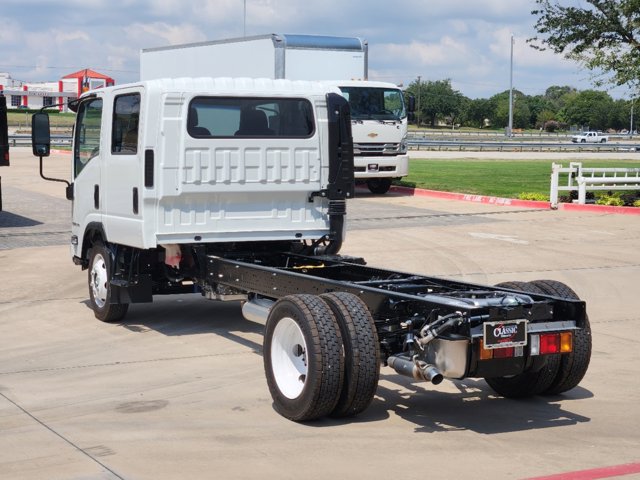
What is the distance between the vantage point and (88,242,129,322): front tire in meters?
11.1

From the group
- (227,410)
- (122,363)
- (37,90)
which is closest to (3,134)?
(122,363)

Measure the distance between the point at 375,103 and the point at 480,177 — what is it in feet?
26.3

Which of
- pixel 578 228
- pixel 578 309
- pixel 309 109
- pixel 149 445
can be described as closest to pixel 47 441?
pixel 149 445

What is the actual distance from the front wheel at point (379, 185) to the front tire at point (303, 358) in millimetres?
21033

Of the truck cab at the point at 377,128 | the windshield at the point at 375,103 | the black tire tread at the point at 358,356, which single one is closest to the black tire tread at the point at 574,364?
the black tire tread at the point at 358,356

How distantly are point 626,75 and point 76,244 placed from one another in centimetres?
1843

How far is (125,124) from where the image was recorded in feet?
35.1

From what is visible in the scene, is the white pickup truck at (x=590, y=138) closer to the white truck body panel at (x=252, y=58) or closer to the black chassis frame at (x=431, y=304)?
the white truck body panel at (x=252, y=58)

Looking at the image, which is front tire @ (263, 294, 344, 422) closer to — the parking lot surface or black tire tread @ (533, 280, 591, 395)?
the parking lot surface

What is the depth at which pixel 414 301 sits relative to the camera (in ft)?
24.2

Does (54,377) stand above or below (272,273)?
below

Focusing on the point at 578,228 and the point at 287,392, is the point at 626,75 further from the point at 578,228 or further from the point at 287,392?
the point at 287,392

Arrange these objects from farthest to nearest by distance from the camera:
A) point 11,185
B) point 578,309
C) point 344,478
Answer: point 11,185
point 578,309
point 344,478

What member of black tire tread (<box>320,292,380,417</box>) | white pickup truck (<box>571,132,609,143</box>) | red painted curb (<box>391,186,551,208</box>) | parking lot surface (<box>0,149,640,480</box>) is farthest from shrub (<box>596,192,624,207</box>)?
white pickup truck (<box>571,132,609,143</box>)
